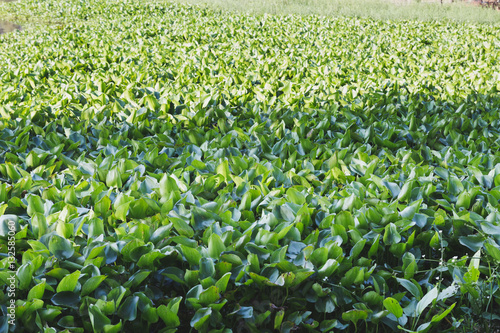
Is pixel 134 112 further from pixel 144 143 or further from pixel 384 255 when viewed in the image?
pixel 384 255

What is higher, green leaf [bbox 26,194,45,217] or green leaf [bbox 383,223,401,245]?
green leaf [bbox 26,194,45,217]

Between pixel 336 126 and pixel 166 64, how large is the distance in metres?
3.35

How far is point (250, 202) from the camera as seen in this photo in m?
2.38

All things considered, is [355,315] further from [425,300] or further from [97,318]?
[97,318]

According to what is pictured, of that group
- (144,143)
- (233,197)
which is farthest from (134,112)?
(233,197)

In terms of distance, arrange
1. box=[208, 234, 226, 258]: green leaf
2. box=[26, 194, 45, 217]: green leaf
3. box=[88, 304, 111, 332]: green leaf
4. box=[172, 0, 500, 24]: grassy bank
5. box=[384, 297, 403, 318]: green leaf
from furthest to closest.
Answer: box=[172, 0, 500, 24]: grassy bank, box=[26, 194, 45, 217]: green leaf, box=[208, 234, 226, 258]: green leaf, box=[384, 297, 403, 318]: green leaf, box=[88, 304, 111, 332]: green leaf

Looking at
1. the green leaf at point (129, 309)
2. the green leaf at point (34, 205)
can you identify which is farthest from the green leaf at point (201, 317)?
the green leaf at point (34, 205)

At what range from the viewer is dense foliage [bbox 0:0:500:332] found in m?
1.83

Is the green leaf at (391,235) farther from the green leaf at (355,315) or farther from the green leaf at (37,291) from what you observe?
the green leaf at (37,291)

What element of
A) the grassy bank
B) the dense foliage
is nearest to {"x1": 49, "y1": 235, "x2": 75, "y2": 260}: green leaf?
the dense foliage

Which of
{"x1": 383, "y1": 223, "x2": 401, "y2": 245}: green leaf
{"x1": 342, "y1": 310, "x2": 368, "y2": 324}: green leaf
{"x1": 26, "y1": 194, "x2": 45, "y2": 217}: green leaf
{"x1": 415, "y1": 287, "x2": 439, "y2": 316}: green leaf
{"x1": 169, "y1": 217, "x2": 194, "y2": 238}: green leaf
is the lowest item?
{"x1": 342, "y1": 310, "x2": 368, "y2": 324}: green leaf

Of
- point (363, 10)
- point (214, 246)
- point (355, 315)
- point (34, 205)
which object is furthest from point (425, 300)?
point (363, 10)

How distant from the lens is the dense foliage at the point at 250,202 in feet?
6.01

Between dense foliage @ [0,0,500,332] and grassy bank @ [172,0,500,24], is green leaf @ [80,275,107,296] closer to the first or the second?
dense foliage @ [0,0,500,332]
